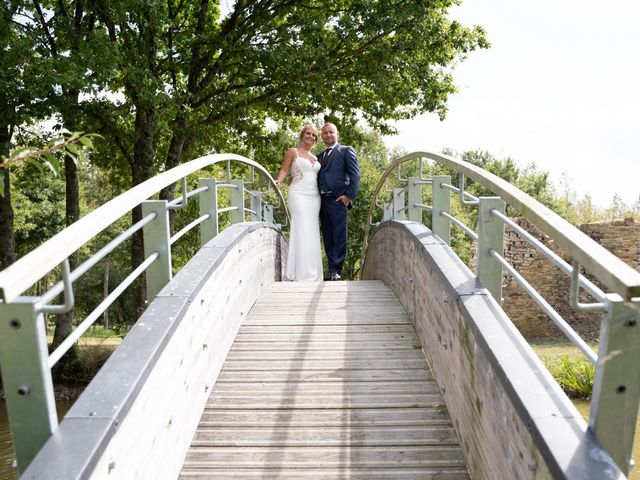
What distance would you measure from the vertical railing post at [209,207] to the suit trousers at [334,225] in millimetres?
3586

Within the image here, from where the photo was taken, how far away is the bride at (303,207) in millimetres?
8125

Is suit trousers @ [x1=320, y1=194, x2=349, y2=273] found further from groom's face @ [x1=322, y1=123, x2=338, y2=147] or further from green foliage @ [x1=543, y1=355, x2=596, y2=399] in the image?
green foliage @ [x1=543, y1=355, x2=596, y2=399]

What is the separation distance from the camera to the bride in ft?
26.7

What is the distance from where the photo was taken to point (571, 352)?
642 inches

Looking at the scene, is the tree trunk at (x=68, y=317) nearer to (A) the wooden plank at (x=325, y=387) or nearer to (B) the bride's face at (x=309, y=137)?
(B) the bride's face at (x=309, y=137)

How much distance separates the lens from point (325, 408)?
3.88m

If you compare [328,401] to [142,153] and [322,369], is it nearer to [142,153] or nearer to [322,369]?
[322,369]

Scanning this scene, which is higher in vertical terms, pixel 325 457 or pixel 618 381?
pixel 618 381

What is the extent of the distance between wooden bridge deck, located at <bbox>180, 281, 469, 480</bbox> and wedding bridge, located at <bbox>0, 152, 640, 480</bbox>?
0.04 ft

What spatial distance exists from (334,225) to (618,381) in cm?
653

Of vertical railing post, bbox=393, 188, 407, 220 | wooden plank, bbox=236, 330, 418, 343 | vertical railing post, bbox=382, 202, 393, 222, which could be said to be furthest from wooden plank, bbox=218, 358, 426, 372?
vertical railing post, bbox=382, 202, 393, 222

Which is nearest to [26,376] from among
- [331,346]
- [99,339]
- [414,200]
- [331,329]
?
[331,346]

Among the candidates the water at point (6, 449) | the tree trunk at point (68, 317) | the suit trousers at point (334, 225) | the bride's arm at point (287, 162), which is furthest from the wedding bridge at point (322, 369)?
the tree trunk at point (68, 317)

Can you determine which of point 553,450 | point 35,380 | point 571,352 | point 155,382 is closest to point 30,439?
point 35,380
